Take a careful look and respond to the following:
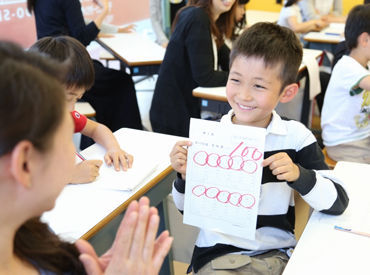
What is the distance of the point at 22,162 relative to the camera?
0.58m

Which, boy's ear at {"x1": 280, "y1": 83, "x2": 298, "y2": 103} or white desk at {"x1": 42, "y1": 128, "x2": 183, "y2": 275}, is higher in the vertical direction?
boy's ear at {"x1": 280, "y1": 83, "x2": 298, "y2": 103}

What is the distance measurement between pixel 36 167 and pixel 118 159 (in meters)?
0.96

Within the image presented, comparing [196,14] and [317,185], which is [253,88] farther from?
[196,14]

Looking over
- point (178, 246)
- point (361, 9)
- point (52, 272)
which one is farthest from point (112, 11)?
point (52, 272)

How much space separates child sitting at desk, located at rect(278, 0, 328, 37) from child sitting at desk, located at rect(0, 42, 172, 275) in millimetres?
3841

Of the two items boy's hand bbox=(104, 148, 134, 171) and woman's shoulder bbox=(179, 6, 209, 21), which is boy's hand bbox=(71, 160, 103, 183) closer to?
boy's hand bbox=(104, 148, 134, 171)

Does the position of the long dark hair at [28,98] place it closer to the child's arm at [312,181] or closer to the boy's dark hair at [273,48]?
the child's arm at [312,181]

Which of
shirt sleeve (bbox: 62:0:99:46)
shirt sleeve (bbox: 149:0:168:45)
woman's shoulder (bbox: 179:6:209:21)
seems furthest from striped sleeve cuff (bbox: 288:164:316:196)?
shirt sleeve (bbox: 149:0:168:45)

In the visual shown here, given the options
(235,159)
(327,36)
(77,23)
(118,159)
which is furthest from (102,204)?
(327,36)

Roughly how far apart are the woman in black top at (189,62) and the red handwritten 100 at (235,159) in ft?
4.70

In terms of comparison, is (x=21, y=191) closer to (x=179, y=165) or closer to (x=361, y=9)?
(x=179, y=165)

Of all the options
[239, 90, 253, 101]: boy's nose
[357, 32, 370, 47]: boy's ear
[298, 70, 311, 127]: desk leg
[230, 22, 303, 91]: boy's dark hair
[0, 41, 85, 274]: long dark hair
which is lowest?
[298, 70, 311, 127]: desk leg

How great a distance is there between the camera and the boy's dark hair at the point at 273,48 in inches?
51.1

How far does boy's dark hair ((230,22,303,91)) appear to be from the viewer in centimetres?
130
